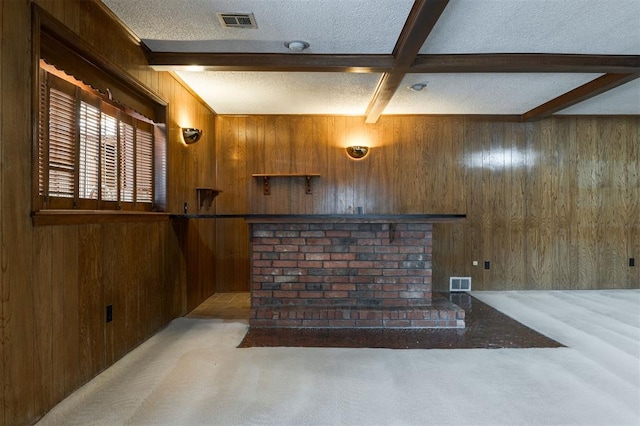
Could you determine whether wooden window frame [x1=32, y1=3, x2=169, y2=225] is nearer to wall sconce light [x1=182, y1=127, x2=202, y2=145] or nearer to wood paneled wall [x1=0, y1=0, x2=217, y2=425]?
wood paneled wall [x1=0, y1=0, x2=217, y2=425]

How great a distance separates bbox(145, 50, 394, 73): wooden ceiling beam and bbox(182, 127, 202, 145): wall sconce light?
753mm

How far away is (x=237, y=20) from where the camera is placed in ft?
7.59

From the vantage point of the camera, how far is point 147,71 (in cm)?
278

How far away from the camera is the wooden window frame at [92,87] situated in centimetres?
171

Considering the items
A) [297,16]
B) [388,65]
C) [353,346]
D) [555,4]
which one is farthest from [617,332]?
[297,16]

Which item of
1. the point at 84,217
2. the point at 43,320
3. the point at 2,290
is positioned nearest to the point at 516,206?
the point at 84,217

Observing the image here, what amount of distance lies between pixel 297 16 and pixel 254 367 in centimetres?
251

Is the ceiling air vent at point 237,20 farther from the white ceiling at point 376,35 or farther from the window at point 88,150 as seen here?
the window at point 88,150

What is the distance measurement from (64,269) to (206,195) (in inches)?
92.2

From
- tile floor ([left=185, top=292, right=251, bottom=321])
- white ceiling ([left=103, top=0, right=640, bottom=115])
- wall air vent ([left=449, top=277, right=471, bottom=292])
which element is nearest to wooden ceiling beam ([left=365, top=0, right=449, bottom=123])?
white ceiling ([left=103, top=0, right=640, bottom=115])

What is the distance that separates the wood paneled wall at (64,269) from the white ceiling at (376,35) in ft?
1.56

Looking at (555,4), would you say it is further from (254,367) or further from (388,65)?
(254,367)

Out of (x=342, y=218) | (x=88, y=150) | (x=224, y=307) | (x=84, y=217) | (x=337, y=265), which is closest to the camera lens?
(x=84, y=217)

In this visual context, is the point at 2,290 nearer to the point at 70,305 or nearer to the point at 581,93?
the point at 70,305
